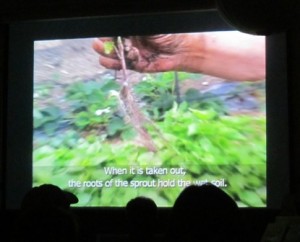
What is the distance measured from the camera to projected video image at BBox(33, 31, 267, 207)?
9.97 ft

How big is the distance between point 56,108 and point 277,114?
1210 mm

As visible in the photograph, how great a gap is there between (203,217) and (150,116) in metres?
1.67

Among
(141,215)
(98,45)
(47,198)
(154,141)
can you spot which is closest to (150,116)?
(154,141)

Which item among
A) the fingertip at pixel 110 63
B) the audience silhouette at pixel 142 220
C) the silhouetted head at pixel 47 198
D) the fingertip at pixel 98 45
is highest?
the fingertip at pixel 98 45

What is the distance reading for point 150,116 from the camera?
3158mm

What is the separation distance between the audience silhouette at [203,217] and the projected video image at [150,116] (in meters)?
1.49

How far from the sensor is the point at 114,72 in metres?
3.22

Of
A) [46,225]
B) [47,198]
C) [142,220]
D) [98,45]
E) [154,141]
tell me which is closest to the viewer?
[46,225]

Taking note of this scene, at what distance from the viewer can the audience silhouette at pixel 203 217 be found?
1489mm

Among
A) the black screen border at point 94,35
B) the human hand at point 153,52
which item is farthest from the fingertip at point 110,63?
the black screen border at point 94,35

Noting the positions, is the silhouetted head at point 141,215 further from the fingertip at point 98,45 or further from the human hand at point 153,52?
the fingertip at point 98,45

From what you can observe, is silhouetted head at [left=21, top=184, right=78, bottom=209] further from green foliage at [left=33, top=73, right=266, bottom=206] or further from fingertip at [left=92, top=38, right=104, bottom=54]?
fingertip at [left=92, top=38, right=104, bottom=54]

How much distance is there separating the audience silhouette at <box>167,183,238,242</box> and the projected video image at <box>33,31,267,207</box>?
149cm

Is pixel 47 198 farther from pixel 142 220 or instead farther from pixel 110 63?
pixel 110 63
